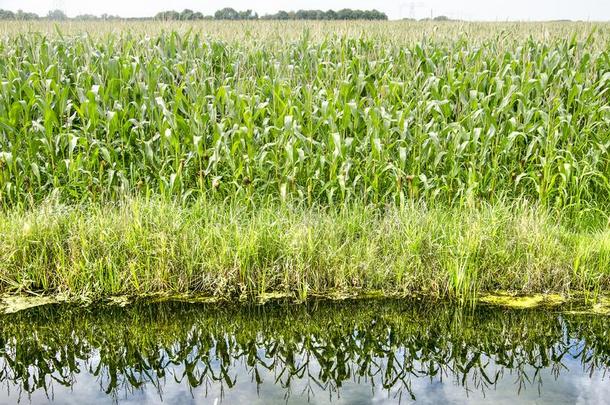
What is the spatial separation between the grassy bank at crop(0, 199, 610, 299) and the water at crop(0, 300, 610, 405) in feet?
0.93

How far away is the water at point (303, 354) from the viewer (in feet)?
13.8

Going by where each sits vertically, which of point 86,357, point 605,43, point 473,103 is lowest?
point 86,357

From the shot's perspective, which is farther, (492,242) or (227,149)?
(227,149)

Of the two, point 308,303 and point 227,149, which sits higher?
point 227,149

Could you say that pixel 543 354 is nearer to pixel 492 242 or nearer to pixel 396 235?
pixel 492 242

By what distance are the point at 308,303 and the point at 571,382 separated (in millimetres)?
2095

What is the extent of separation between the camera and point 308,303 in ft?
17.9

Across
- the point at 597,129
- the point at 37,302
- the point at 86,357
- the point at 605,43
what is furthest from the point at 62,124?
Result: the point at 605,43

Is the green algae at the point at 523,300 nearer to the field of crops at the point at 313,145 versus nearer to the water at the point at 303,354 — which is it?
the water at the point at 303,354

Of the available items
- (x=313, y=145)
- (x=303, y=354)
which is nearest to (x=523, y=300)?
(x=303, y=354)

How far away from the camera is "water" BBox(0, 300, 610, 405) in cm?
420

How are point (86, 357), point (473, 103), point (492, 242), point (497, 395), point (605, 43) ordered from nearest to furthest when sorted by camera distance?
point (497, 395) < point (86, 357) < point (492, 242) < point (473, 103) < point (605, 43)

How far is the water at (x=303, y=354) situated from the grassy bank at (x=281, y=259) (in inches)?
11.2

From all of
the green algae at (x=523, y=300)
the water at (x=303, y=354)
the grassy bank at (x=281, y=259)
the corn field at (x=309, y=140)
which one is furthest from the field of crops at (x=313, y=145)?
the water at (x=303, y=354)
